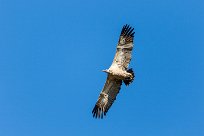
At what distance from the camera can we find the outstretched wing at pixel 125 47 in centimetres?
3359

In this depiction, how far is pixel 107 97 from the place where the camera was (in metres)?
34.2

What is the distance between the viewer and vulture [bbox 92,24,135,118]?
33.4m

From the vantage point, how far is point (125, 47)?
33.6 m

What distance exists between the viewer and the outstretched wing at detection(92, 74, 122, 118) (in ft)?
112

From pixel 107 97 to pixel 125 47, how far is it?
3.00 meters

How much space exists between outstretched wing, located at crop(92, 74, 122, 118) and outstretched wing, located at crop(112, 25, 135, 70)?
1.02 metres

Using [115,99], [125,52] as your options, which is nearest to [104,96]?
[115,99]

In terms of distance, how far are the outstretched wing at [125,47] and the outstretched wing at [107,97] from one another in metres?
1.02

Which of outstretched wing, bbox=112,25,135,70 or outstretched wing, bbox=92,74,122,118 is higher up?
outstretched wing, bbox=112,25,135,70

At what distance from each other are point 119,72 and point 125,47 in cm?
141

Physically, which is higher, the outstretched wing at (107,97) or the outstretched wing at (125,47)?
the outstretched wing at (125,47)

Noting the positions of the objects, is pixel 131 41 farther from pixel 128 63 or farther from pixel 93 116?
pixel 93 116

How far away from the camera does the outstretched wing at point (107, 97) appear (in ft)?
112

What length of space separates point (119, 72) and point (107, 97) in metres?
1.73
